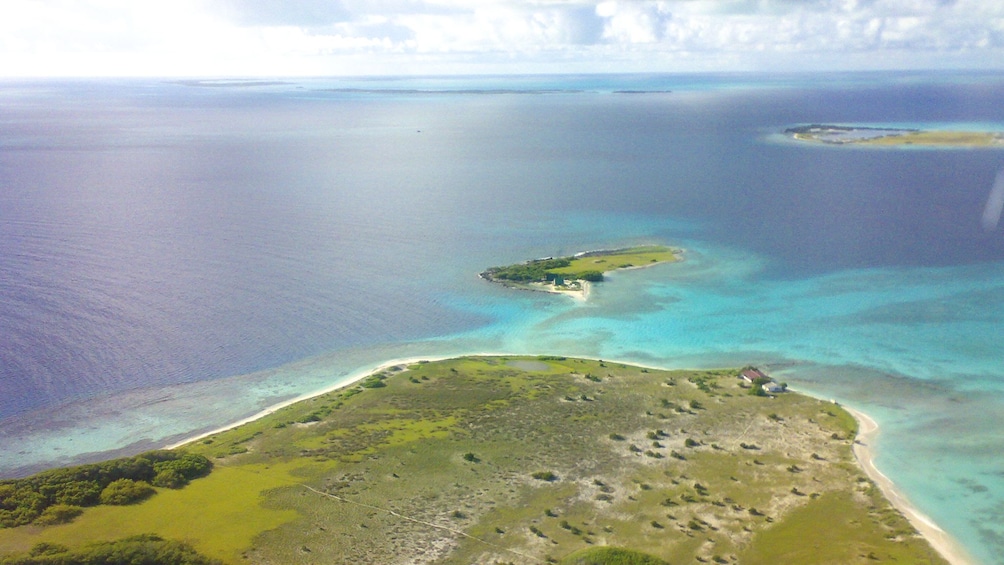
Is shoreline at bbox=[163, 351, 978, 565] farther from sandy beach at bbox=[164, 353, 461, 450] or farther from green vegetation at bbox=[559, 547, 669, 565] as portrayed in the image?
green vegetation at bbox=[559, 547, 669, 565]

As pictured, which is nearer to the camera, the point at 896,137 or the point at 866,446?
the point at 866,446

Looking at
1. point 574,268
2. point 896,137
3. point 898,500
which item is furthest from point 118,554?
point 896,137

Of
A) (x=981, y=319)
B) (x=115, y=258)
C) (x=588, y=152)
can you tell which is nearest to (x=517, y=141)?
(x=588, y=152)

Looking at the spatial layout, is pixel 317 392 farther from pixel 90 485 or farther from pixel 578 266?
pixel 578 266

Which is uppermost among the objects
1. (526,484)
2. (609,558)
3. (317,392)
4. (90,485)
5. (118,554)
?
(118,554)

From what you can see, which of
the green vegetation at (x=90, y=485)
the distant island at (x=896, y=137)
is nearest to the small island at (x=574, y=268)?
the green vegetation at (x=90, y=485)

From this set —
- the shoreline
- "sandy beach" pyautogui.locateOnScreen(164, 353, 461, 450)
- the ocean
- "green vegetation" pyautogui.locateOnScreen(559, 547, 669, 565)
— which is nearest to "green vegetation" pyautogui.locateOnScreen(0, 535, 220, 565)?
the shoreline

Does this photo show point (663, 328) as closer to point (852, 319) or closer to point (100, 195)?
point (852, 319)

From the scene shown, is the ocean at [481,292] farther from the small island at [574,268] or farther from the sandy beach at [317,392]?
the small island at [574,268]
